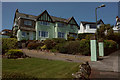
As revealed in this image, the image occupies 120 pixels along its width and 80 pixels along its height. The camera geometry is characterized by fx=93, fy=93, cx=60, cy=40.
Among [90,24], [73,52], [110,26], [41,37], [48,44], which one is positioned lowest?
[73,52]

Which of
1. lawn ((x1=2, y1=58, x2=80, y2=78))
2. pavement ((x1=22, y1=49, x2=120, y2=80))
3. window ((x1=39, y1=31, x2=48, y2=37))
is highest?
window ((x1=39, y1=31, x2=48, y2=37))

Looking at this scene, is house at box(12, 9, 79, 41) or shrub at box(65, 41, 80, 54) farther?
house at box(12, 9, 79, 41)

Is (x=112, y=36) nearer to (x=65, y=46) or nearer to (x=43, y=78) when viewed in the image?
(x=65, y=46)

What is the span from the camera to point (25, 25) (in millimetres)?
25469

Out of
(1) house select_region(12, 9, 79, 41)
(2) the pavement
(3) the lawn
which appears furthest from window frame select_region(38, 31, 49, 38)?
(3) the lawn

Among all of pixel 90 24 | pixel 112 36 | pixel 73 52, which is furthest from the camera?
pixel 90 24

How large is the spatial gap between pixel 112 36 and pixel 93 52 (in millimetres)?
15906

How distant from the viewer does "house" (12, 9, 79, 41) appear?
80.5 feet

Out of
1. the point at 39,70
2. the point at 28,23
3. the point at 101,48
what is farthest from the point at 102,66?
the point at 28,23

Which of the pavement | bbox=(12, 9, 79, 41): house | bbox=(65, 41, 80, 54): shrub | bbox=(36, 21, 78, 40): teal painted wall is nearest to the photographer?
the pavement

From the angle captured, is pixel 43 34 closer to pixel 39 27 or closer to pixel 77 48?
pixel 39 27

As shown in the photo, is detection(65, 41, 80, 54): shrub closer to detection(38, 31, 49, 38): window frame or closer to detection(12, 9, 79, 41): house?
detection(12, 9, 79, 41): house

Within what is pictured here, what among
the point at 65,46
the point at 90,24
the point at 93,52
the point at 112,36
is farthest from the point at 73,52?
the point at 90,24

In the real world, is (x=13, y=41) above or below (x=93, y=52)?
above
